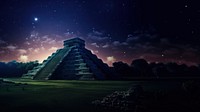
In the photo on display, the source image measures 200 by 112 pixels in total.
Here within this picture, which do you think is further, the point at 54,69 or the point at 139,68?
the point at 139,68

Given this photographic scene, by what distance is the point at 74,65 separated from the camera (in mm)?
35875

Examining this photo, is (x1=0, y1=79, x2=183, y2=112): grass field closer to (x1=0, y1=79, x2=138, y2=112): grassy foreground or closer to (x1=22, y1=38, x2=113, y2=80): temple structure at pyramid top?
(x1=0, y1=79, x2=138, y2=112): grassy foreground

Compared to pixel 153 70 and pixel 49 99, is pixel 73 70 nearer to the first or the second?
pixel 49 99

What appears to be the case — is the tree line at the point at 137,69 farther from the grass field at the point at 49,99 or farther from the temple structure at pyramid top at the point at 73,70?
the grass field at the point at 49,99

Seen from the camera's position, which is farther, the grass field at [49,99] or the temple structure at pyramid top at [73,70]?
the temple structure at pyramid top at [73,70]

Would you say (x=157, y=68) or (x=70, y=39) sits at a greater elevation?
(x=70, y=39)

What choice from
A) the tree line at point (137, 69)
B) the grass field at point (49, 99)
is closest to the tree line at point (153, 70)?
the tree line at point (137, 69)

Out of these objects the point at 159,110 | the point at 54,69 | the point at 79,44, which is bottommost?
the point at 159,110

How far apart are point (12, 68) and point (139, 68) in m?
56.0

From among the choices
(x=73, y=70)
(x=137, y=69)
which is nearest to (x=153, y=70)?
(x=137, y=69)

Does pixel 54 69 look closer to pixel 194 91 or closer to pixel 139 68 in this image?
pixel 194 91

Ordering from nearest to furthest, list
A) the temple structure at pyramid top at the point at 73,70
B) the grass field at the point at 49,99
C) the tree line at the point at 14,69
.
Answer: the grass field at the point at 49,99
the temple structure at pyramid top at the point at 73,70
the tree line at the point at 14,69

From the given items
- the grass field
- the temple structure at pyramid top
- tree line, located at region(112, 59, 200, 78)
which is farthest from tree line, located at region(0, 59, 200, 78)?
the grass field

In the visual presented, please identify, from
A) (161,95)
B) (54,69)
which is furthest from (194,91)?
(54,69)
